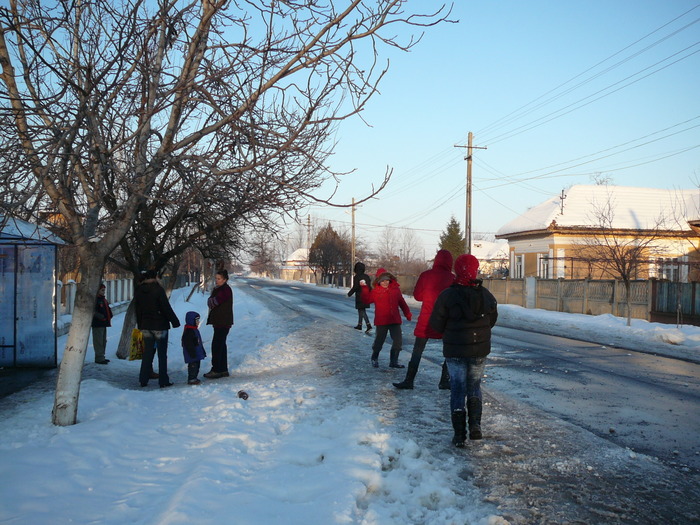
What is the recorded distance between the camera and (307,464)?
489cm

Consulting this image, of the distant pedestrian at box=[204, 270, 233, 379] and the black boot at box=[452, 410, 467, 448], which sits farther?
the distant pedestrian at box=[204, 270, 233, 379]

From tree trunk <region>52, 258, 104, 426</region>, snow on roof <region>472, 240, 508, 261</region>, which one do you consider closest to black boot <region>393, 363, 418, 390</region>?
tree trunk <region>52, 258, 104, 426</region>

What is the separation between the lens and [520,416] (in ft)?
21.6

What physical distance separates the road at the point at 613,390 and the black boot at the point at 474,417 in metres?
1.35

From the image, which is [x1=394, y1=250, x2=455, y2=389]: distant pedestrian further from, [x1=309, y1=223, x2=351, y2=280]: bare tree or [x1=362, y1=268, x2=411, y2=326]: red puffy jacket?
[x1=309, y1=223, x2=351, y2=280]: bare tree

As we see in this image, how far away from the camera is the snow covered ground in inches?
152

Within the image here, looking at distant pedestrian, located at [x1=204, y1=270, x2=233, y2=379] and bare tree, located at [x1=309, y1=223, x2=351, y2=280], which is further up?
bare tree, located at [x1=309, y1=223, x2=351, y2=280]

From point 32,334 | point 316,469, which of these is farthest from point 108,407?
point 32,334

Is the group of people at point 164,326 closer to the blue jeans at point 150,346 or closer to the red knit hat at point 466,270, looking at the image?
the blue jeans at point 150,346

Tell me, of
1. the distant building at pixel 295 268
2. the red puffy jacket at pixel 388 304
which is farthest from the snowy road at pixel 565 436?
the distant building at pixel 295 268

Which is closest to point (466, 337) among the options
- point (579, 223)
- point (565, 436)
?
point (565, 436)

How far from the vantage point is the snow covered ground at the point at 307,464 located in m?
3.86

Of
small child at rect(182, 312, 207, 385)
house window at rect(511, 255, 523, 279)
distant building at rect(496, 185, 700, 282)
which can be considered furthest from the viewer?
house window at rect(511, 255, 523, 279)

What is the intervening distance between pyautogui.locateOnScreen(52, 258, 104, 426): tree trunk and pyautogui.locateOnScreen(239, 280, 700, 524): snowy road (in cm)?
323
